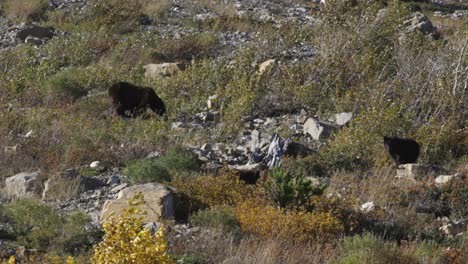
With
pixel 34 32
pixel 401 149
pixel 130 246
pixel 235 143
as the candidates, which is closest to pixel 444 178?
pixel 401 149

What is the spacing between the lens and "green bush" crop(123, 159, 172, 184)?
9.24 meters

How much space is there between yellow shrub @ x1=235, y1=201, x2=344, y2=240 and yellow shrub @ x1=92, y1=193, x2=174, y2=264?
2563 mm

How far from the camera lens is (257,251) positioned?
23.2ft

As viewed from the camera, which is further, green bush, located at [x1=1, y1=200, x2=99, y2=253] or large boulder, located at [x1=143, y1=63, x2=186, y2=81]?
large boulder, located at [x1=143, y1=63, x2=186, y2=81]

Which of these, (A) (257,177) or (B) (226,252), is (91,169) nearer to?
(A) (257,177)

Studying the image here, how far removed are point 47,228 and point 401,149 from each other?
4.95 metres

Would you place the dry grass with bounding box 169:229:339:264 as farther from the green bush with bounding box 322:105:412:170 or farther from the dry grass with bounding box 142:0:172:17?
the dry grass with bounding box 142:0:172:17

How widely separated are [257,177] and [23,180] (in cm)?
254

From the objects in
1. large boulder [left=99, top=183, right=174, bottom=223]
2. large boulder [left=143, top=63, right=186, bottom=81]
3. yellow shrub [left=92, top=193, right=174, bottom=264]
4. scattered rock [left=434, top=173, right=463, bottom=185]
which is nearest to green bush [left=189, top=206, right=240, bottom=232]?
large boulder [left=99, top=183, right=174, bottom=223]

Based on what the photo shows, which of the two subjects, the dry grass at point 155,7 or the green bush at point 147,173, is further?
the dry grass at point 155,7

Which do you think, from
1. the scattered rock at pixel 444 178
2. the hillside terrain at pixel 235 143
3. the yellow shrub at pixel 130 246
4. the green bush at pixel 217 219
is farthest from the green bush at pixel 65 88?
the yellow shrub at pixel 130 246

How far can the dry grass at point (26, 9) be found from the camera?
2139 cm

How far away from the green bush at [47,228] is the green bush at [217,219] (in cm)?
93

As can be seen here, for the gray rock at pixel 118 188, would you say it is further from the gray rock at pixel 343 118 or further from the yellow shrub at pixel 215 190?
the gray rock at pixel 343 118
